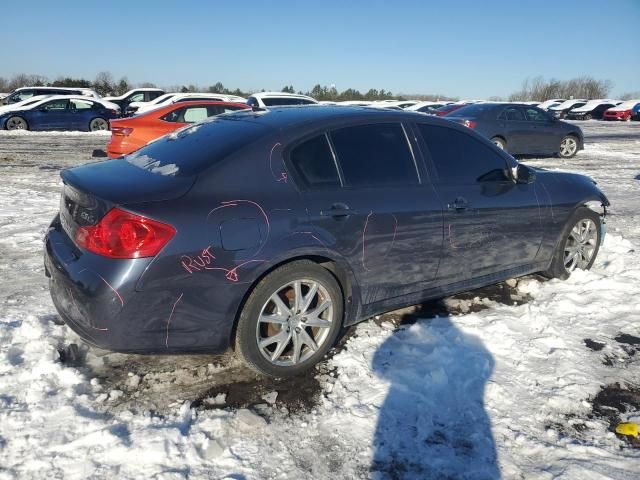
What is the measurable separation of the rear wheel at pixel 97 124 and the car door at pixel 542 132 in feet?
50.0

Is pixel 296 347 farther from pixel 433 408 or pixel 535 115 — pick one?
pixel 535 115

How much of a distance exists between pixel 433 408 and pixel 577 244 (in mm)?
2944

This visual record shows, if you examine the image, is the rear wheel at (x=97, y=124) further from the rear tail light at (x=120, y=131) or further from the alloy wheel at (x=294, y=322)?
the alloy wheel at (x=294, y=322)

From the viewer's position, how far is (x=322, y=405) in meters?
2.99

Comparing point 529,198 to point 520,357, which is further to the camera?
point 529,198

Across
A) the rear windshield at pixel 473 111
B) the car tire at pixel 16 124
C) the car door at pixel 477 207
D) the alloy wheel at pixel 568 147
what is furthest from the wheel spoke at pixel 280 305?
the car tire at pixel 16 124

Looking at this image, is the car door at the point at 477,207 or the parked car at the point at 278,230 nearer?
the parked car at the point at 278,230

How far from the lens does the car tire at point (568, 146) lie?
46.6 feet

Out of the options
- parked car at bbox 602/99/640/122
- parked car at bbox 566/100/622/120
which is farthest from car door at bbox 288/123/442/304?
parked car at bbox 566/100/622/120

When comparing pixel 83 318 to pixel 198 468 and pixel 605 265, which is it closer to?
pixel 198 468

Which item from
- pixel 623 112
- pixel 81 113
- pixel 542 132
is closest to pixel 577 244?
pixel 542 132

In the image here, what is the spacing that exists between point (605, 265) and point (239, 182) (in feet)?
13.9

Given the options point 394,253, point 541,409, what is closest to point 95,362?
point 394,253

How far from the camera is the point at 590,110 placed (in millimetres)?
37188
